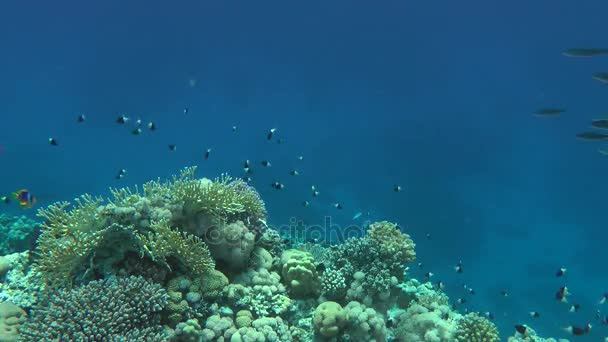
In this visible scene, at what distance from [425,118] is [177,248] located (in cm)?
3742

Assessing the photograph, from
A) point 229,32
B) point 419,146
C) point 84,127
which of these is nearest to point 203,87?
point 229,32

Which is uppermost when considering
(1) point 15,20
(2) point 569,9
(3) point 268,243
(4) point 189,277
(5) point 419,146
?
(1) point 15,20

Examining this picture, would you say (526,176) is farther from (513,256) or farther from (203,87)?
(203,87)

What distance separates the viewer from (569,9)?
35875 mm

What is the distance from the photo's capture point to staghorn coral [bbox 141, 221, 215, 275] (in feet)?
21.3

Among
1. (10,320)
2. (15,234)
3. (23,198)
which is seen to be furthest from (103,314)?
(15,234)

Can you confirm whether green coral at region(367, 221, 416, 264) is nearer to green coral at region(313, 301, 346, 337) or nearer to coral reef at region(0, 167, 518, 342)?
coral reef at region(0, 167, 518, 342)

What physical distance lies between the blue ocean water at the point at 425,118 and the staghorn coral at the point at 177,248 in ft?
93.6

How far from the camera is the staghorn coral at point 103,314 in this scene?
224 inches

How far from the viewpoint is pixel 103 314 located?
19.0ft

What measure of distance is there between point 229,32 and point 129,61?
13.8m

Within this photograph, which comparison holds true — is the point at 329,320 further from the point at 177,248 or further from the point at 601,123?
the point at 601,123

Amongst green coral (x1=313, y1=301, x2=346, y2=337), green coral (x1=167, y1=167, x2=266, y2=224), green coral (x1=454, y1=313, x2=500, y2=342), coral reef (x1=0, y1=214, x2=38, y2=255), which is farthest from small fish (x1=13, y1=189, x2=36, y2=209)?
green coral (x1=454, y1=313, x2=500, y2=342)

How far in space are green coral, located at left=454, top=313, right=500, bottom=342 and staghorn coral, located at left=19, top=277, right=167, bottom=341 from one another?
567cm
